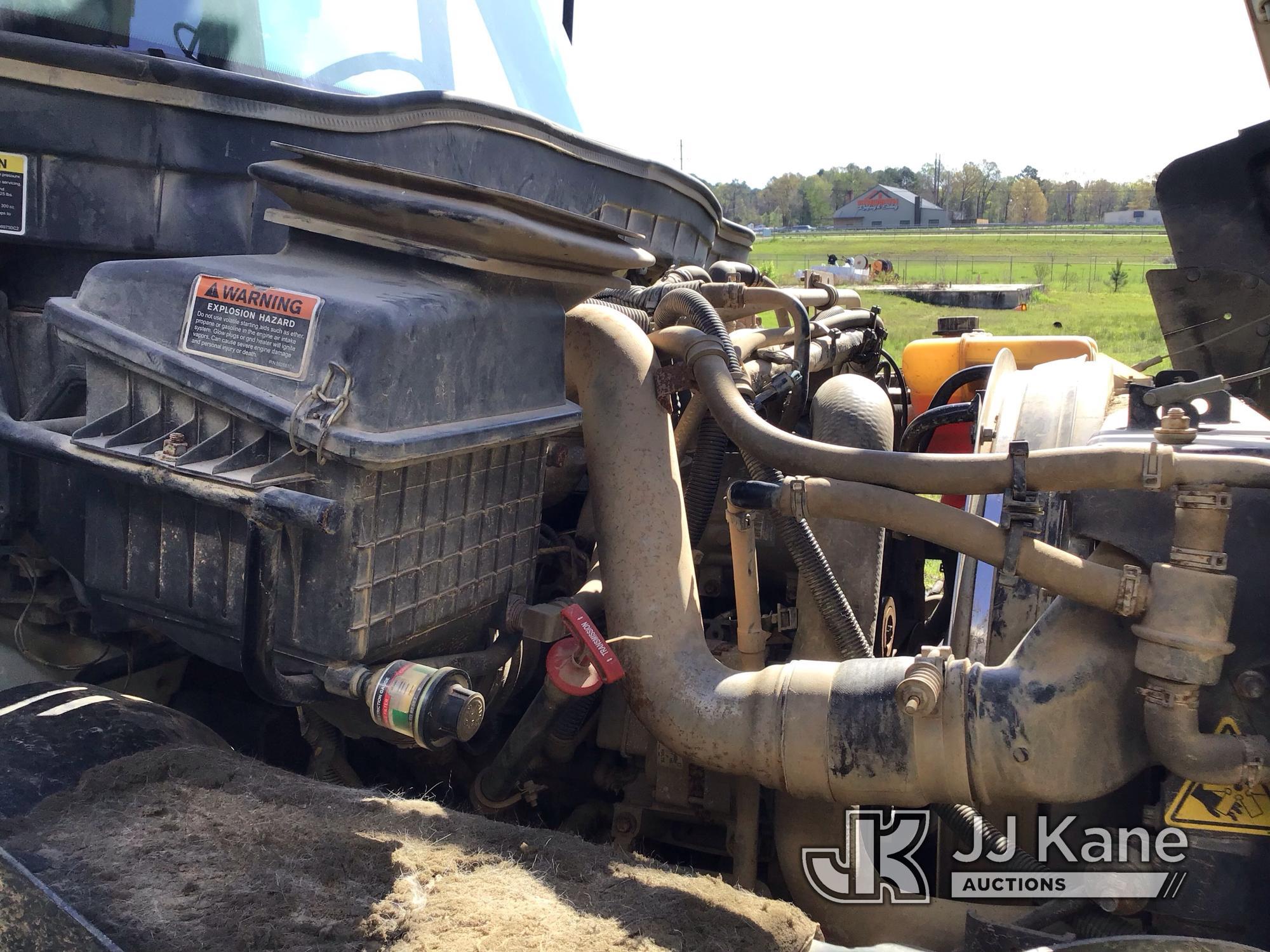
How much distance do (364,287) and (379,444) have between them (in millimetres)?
304

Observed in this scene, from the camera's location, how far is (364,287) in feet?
5.70

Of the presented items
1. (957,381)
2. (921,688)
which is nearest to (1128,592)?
(921,688)

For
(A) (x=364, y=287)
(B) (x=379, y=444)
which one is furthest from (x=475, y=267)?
(B) (x=379, y=444)

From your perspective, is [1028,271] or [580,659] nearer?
[580,659]

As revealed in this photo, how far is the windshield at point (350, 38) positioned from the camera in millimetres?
2084

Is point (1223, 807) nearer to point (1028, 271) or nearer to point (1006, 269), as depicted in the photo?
point (1006, 269)

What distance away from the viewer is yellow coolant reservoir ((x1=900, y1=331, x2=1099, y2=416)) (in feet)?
11.3

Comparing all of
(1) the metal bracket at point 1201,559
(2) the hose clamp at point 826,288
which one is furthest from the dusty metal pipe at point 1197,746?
(2) the hose clamp at point 826,288

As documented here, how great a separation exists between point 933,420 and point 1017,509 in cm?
136

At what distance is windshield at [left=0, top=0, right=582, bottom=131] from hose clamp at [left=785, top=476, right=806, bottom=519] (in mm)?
1336

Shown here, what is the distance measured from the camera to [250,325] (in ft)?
5.51

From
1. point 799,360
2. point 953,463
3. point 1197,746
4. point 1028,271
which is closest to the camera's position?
point 1197,746

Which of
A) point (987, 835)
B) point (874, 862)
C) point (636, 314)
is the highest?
point (636, 314)

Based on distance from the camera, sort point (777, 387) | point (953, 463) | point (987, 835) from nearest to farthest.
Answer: point (953, 463) → point (987, 835) → point (777, 387)
